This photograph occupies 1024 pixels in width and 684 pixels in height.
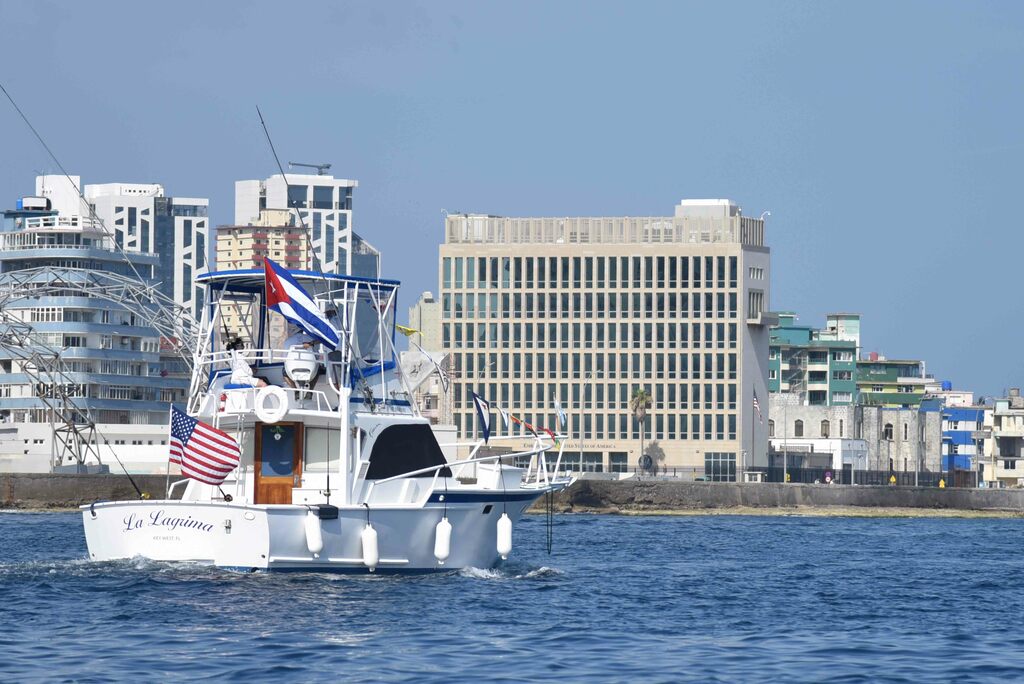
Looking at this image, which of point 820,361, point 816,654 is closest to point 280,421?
→ point 816,654

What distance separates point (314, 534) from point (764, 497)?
87109 millimetres

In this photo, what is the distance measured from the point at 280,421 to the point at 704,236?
113 metres

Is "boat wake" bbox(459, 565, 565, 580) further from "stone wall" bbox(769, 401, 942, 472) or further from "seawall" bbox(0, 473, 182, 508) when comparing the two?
"stone wall" bbox(769, 401, 942, 472)

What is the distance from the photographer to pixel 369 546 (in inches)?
1566

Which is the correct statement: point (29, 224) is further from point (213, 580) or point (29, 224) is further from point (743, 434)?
point (213, 580)

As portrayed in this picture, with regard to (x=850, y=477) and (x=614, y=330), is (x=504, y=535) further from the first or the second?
(x=614, y=330)

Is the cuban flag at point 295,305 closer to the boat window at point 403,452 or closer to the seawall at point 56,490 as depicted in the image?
the boat window at point 403,452

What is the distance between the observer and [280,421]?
4175cm

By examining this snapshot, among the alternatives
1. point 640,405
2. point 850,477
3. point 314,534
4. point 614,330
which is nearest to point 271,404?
point 314,534

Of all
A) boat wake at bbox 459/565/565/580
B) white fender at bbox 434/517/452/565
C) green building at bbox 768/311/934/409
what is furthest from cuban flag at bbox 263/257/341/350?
green building at bbox 768/311/934/409

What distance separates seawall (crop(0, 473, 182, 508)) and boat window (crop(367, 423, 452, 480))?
6680 centimetres

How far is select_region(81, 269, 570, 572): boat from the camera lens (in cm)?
3916

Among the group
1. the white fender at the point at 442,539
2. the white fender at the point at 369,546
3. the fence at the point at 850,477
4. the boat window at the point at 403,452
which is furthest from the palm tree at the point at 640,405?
the white fender at the point at 369,546

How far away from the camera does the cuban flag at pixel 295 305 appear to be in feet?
131
